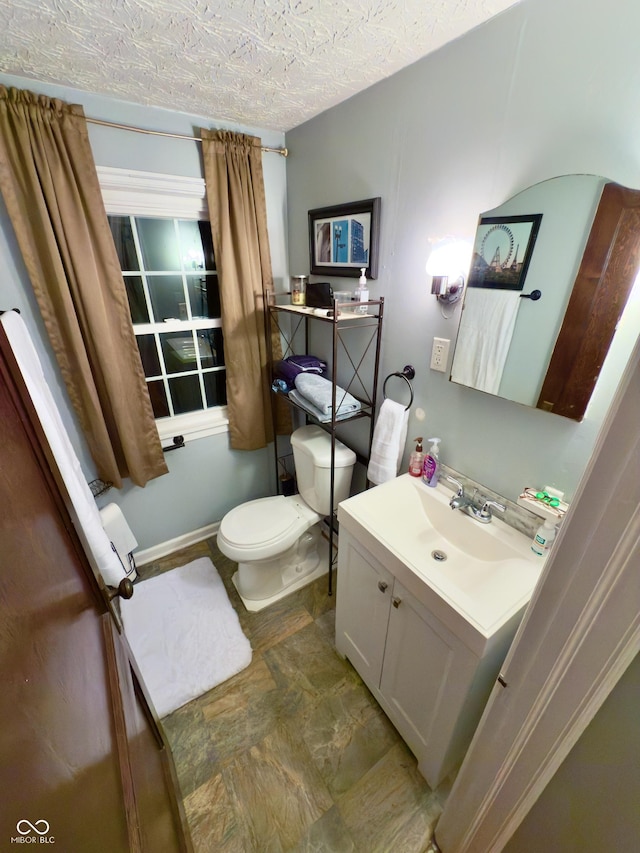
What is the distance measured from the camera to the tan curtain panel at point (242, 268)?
1.61 m

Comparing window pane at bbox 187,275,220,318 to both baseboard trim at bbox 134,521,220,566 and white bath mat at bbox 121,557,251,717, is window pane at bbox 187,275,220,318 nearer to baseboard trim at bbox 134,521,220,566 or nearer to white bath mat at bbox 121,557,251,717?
baseboard trim at bbox 134,521,220,566

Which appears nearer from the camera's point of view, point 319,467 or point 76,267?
point 76,267

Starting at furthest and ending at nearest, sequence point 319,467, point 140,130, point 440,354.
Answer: point 319,467 < point 140,130 < point 440,354

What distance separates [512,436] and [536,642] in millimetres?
686

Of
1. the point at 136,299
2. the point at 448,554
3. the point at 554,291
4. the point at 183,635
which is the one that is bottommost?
the point at 183,635

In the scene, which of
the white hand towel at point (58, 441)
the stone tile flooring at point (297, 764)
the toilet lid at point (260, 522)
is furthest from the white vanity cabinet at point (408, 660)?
the white hand towel at point (58, 441)

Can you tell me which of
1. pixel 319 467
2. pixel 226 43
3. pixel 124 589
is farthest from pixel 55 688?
pixel 226 43

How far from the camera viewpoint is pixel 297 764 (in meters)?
1.24

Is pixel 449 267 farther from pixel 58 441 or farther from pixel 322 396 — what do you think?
pixel 58 441

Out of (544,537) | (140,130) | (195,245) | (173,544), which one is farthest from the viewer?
(173,544)

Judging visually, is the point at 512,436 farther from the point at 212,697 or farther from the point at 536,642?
the point at 212,697

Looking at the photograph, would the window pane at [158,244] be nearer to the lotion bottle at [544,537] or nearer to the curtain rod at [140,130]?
the curtain rod at [140,130]

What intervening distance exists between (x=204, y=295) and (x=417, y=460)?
145 centimetres

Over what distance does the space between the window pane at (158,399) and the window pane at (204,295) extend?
0.44 meters
